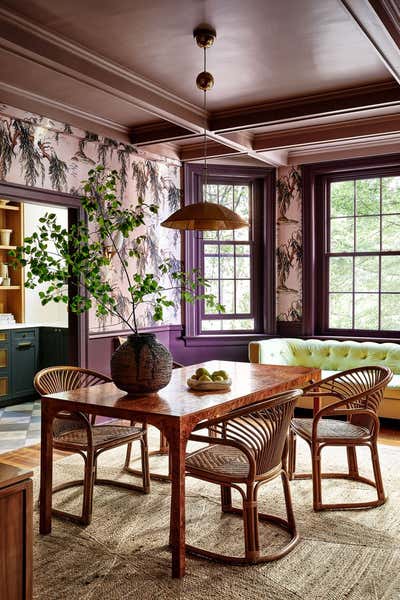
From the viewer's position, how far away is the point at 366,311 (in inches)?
264

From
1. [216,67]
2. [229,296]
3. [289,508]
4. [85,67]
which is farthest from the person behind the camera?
[229,296]

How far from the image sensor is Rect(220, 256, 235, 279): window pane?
7.05m

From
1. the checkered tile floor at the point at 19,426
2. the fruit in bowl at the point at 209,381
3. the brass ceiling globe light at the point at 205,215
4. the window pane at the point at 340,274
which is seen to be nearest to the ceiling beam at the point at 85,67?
the brass ceiling globe light at the point at 205,215

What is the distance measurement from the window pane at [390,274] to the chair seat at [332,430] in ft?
9.90

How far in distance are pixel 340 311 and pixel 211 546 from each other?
431cm

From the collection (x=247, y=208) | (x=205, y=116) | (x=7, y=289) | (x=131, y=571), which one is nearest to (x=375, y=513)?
(x=131, y=571)

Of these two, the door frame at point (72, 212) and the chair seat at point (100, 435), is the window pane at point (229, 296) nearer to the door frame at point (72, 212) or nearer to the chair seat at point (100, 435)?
the door frame at point (72, 212)

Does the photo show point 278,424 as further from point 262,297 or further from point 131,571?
point 262,297

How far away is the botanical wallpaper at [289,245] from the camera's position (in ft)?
22.8

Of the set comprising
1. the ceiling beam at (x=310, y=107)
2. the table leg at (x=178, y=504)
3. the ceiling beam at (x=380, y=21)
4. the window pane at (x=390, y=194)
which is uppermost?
the ceiling beam at (x=310, y=107)

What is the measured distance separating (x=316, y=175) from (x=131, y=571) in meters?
5.25

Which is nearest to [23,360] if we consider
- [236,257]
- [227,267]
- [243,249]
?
[227,267]

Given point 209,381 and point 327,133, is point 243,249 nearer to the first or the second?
point 327,133

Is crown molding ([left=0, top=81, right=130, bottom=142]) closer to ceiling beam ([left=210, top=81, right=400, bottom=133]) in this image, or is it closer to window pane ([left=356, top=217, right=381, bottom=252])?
ceiling beam ([left=210, top=81, right=400, bottom=133])
